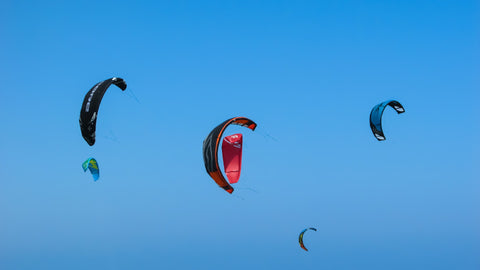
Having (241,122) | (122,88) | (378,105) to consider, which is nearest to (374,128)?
(378,105)

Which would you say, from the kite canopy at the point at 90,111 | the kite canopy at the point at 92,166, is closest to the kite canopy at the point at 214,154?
the kite canopy at the point at 90,111

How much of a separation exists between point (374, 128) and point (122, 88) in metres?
18.9

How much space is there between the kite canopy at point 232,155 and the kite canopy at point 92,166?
14.6 metres

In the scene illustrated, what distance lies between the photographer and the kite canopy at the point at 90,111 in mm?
35844

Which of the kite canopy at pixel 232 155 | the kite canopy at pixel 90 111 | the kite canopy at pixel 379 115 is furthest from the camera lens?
the kite canopy at pixel 379 115

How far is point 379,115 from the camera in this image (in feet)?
146

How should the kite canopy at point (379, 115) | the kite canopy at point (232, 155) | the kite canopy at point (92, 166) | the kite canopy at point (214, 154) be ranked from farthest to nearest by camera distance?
the kite canopy at point (92, 166) < the kite canopy at point (379, 115) < the kite canopy at point (232, 155) < the kite canopy at point (214, 154)

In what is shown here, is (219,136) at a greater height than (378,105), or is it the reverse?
(378,105)

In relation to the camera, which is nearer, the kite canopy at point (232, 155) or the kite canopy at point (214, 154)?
the kite canopy at point (214, 154)

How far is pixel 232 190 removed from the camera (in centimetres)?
3606

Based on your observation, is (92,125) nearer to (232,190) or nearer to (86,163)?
(232,190)

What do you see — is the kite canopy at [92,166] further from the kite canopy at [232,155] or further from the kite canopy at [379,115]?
the kite canopy at [379,115]

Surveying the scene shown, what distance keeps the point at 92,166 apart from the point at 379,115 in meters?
23.4

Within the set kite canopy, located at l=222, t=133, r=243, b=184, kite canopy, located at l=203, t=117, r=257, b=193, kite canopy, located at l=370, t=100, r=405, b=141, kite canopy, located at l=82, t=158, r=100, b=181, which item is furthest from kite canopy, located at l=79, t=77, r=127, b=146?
kite canopy, located at l=370, t=100, r=405, b=141
